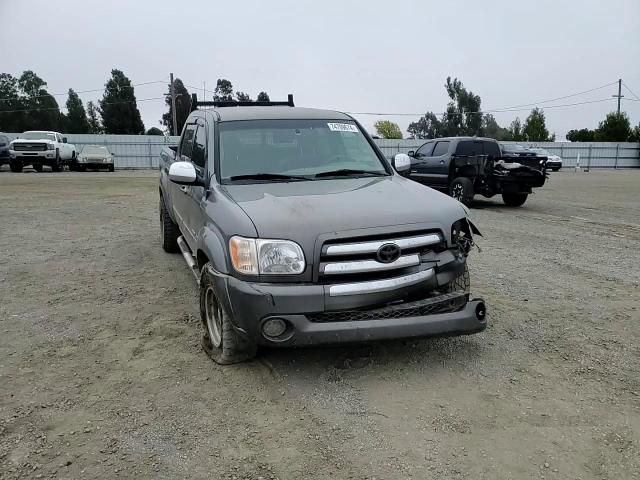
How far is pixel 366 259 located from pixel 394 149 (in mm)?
36334

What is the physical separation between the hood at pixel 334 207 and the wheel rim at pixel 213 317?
711mm

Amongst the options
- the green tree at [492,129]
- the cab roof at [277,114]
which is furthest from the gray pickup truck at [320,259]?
the green tree at [492,129]

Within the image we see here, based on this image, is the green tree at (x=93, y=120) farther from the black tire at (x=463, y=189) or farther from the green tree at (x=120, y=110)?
the black tire at (x=463, y=189)

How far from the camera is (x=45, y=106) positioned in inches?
2820

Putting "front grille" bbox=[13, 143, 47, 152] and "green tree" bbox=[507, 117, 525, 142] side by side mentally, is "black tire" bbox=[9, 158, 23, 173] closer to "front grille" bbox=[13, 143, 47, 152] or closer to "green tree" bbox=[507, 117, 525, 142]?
"front grille" bbox=[13, 143, 47, 152]

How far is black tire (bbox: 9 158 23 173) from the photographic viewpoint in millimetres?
25672

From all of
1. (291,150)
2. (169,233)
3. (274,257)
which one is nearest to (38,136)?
(169,233)

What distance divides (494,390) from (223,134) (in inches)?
114

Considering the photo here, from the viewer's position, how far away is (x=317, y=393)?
3357 mm

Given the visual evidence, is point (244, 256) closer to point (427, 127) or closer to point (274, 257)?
point (274, 257)

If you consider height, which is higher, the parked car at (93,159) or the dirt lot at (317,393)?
the parked car at (93,159)

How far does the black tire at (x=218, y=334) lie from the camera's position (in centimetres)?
362

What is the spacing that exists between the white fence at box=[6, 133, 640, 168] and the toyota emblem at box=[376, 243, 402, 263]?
26.6 m

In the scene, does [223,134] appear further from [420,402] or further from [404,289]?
[420,402]
